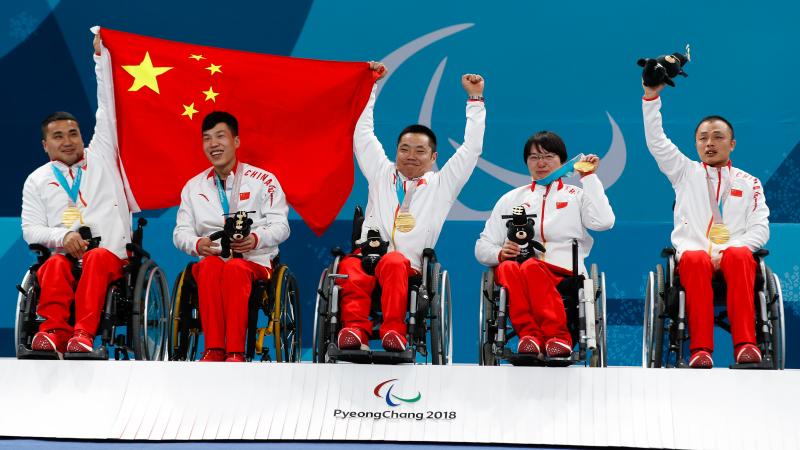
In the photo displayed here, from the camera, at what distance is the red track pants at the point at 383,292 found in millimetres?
4375

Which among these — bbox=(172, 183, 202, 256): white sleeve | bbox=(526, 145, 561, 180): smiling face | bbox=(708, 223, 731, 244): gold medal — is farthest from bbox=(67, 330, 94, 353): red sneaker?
bbox=(708, 223, 731, 244): gold medal

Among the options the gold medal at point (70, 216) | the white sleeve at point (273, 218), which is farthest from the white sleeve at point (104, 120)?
the white sleeve at point (273, 218)

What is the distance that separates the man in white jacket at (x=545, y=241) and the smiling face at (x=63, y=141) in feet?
6.44

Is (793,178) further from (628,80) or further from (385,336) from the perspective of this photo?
(385,336)

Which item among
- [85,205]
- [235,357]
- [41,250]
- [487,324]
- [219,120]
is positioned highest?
[219,120]

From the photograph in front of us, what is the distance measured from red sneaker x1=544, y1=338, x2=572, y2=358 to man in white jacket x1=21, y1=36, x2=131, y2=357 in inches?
74.6

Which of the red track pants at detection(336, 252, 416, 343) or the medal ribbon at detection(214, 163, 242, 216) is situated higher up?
the medal ribbon at detection(214, 163, 242, 216)

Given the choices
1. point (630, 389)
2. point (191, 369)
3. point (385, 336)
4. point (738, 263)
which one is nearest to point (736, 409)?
point (630, 389)

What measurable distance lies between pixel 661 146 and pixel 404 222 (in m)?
1.23

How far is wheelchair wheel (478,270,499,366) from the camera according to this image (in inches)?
180

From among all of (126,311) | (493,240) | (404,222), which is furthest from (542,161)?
(126,311)

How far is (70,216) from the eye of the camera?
4914mm

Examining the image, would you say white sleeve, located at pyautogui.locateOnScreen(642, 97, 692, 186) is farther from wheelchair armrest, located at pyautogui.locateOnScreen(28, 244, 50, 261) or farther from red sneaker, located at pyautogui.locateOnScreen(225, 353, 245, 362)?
wheelchair armrest, located at pyautogui.locateOnScreen(28, 244, 50, 261)

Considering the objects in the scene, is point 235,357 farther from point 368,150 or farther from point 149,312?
point 368,150
